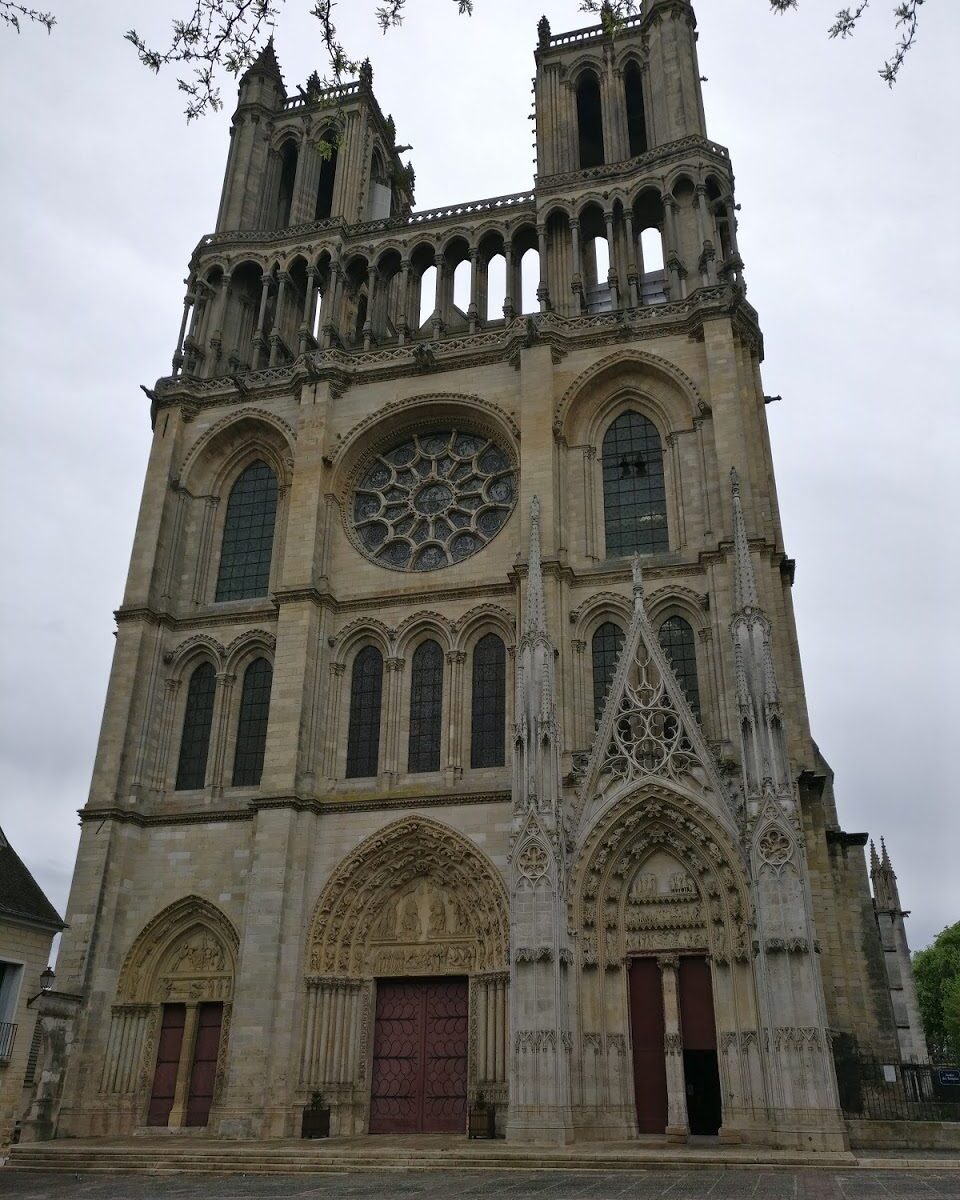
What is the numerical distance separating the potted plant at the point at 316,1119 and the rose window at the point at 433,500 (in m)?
11.5

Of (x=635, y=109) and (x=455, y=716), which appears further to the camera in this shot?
(x=635, y=109)

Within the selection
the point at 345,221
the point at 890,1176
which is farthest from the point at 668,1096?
the point at 345,221

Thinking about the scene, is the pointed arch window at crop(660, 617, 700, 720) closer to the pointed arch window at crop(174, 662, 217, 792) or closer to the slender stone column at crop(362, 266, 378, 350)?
the pointed arch window at crop(174, 662, 217, 792)

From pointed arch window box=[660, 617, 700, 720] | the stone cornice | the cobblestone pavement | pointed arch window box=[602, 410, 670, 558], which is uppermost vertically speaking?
the stone cornice

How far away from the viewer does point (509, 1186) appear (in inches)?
492

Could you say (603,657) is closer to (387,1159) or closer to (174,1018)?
(387,1159)

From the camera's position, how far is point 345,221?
29.8 metres

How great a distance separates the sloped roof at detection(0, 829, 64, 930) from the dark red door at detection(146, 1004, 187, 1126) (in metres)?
3.37

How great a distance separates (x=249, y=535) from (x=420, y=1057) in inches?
526

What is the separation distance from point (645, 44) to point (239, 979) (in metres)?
27.4

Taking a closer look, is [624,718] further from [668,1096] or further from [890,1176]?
[890,1176]

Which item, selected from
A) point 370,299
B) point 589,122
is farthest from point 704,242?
point 370,299

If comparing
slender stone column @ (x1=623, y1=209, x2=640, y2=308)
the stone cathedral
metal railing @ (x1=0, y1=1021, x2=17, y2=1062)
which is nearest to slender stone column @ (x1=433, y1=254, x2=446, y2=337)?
the stone cathedral

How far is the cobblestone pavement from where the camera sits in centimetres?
1104
